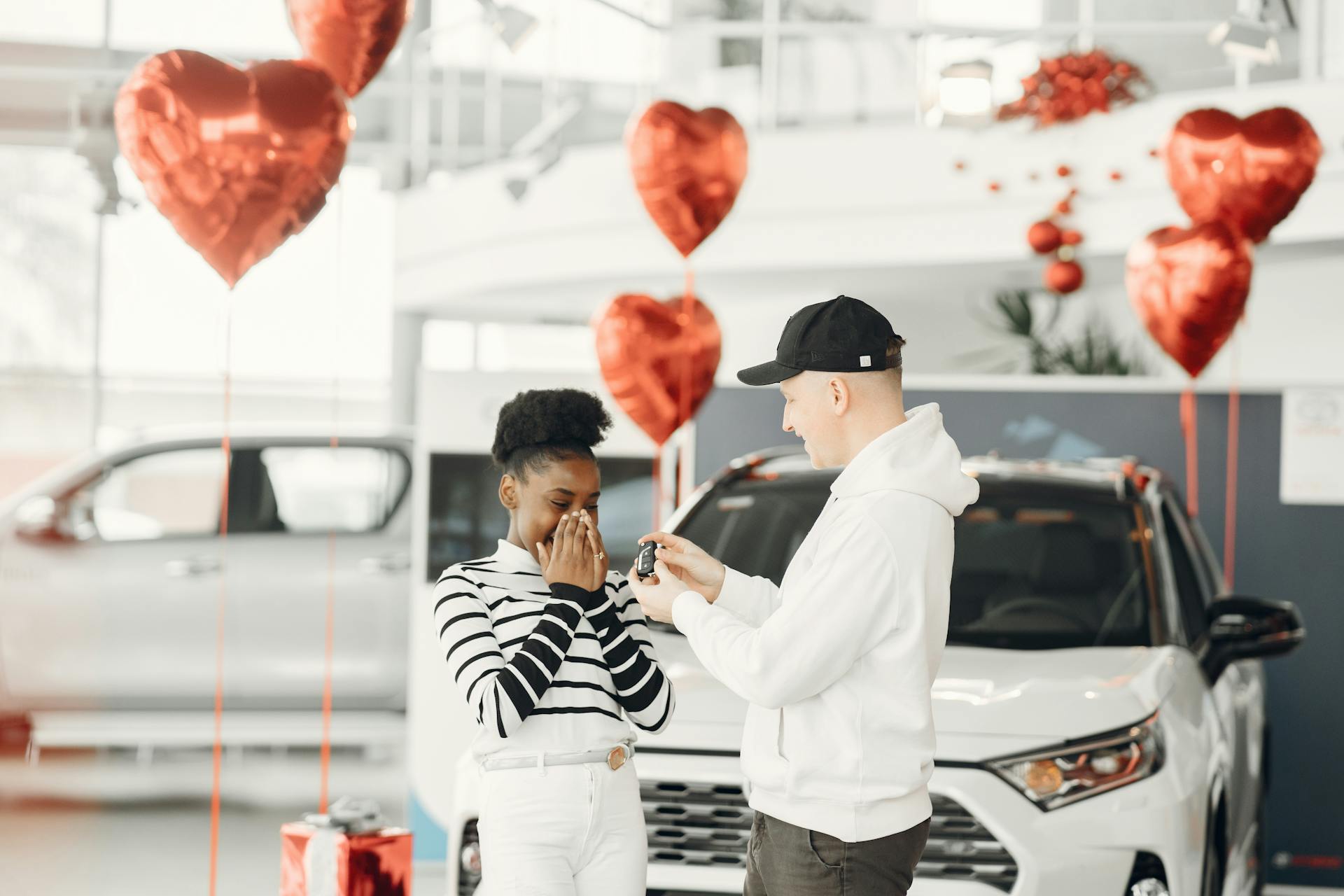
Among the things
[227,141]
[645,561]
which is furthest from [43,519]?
[645,561]

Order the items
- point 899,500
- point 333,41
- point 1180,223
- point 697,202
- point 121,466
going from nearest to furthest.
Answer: point 899,500
point 333,41
point 697,202
point 121,466
point 1180,223

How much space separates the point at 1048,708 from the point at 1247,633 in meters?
0.92

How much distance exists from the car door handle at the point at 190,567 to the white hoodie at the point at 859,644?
4.89 m

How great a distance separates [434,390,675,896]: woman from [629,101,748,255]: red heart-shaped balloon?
2.71 m

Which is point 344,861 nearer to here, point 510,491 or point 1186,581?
point 510,491

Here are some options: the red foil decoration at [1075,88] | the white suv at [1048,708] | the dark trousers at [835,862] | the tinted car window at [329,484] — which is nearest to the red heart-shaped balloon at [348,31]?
the white suv at [1048,708]

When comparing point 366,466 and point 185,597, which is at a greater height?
point 366,466

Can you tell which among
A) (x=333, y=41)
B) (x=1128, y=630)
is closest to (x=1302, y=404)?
(x=1128, y=630)

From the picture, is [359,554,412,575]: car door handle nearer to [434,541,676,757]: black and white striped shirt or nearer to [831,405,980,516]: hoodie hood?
[434,541,676,757]: black and white striped shirt

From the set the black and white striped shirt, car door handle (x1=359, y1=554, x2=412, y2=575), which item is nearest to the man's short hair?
the black and white striped shirt

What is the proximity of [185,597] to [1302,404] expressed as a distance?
4519 mm

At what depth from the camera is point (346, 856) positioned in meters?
3.01

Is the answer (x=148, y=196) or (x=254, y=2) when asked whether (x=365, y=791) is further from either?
(x=254, y=2)

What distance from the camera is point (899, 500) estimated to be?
6.24 feet
